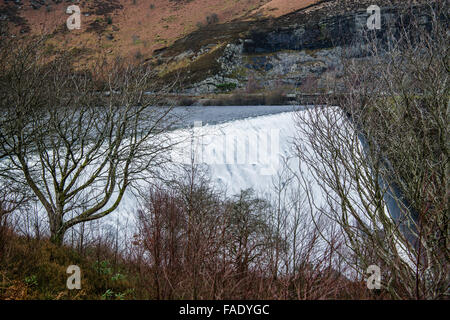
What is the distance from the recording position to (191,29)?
190 ft

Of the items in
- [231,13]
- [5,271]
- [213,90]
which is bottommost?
[5,271]

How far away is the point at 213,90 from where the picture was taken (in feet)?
112

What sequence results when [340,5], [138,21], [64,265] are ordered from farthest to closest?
[138,21]
[340,5]
[64,265]

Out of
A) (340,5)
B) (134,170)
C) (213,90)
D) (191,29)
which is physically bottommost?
(134,170)

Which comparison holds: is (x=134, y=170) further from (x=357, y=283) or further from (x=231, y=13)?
(x=231, y=13)
